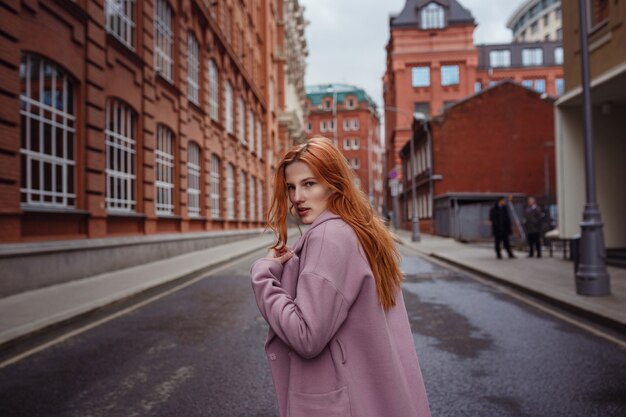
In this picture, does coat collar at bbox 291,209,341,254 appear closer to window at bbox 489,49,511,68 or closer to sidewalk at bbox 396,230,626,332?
sidewalk at bbox 396,230,626,332

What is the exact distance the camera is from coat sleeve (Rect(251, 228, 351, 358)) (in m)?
1.59

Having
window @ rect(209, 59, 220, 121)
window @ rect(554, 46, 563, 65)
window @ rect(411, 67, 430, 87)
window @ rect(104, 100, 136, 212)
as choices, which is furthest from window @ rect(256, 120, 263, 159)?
window @ rect(554, 46, 563, 65)

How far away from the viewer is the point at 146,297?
9.77 meters

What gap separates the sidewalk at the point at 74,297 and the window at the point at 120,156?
6.38 feet

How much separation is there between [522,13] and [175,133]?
79437mm

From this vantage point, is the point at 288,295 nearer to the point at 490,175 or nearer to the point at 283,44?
the point at 490,175

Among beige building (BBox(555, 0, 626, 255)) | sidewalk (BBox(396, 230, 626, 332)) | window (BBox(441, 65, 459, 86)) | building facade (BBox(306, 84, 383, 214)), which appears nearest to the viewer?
sidewalk (BBox(396, 230, 626, 332))

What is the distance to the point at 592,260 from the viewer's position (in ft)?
28.5

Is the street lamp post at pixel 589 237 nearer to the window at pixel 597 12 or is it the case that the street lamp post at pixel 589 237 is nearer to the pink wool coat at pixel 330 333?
the window at pixel 597 12

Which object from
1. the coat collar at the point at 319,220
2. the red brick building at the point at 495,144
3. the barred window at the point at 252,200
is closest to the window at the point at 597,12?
the coat collar at the point at 319,220

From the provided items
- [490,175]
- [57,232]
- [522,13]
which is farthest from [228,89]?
[522,13]

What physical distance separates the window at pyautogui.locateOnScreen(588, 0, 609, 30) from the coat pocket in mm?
13060

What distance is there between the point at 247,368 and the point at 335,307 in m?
3.76

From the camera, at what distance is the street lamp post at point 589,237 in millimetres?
8570
